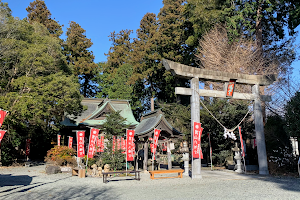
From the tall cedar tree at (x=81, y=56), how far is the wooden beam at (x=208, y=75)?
25.1 metres

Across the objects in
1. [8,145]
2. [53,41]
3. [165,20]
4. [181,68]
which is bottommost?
[8,145]

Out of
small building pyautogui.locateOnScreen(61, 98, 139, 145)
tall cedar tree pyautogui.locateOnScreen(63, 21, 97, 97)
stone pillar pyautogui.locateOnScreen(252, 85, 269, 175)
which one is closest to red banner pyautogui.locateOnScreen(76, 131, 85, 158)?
small building pyautogui.locateOnScreen(61, 98, 139, 145)

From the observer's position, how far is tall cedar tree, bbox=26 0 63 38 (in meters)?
31.8

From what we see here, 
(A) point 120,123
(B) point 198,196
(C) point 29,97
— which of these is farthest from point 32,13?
(B) point 198,196

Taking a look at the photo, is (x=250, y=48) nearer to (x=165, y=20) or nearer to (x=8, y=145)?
(x=165, y=20)

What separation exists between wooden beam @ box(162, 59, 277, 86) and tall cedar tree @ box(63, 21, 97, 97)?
2508cm

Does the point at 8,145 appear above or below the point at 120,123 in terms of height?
below

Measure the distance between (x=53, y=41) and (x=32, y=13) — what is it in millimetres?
18791

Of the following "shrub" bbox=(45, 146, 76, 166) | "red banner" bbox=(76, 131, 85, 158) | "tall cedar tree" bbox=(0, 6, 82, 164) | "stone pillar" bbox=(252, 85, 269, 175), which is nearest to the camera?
"stone pillar" bbox=(252, 85, 269, 175)

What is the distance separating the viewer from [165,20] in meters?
28.4

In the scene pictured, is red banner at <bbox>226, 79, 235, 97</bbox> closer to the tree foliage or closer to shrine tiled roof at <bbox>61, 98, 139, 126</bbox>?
the tree foliage

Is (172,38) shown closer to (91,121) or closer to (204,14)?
(204,14)

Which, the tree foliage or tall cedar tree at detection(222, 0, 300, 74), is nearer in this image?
the tree foliage

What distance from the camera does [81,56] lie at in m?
35.1
